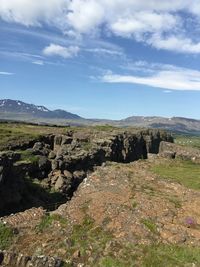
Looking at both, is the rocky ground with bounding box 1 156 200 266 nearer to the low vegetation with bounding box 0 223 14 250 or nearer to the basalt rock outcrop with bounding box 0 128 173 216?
the low vegetation with bounding box 0 223 14 250

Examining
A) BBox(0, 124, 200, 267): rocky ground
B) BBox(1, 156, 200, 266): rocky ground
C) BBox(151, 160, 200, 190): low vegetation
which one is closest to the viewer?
BBox(0, 124, 200, 267): rocky ground

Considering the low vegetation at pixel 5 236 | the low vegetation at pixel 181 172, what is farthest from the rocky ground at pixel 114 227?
the low vegetation at pixel 181 172

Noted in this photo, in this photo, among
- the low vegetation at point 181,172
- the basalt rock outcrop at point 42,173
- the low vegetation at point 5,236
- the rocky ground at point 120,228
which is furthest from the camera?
the basalt rock outcrop at point 42,173

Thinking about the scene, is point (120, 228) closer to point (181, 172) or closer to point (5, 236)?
point (5, 236)

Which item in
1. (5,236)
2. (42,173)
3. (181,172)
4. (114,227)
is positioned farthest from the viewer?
(42,173)

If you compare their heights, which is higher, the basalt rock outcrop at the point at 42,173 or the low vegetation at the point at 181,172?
the low vegetation at the point at 181,172

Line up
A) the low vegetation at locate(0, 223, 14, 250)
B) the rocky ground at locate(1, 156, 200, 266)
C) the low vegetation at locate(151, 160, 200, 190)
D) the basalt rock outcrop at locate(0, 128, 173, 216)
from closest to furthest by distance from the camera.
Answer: the rocky ground at locate(1, 156, 200, 266)
the low vegetation at locate(0, 223, 14, 250)
the low vegetation at locate(151, 160, 200, 190)
the basalt rock outcrop at locate(0, 128, 173, 216)

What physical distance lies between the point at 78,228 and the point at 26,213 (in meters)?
5.39

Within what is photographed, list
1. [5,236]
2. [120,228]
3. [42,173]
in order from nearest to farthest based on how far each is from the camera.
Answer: [5,236] < [120,228] < [42,173]

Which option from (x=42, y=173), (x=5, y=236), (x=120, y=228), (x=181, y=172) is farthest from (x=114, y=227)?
(x=42, y=173)

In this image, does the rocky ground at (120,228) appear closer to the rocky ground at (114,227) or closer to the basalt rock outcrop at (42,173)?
the rocky ground at (114,227)

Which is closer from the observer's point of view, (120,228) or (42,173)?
(120,228)

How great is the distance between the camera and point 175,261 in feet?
99.4

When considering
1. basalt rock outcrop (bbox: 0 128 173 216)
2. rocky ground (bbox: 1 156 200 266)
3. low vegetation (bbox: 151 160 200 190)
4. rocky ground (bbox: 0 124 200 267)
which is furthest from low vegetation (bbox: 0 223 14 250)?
low vegetation (bbox: 151 160 200 190)
